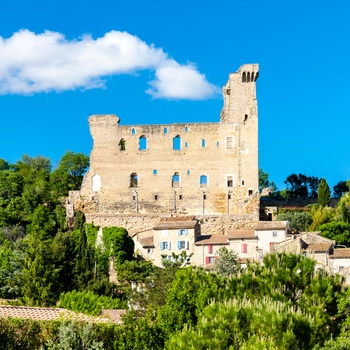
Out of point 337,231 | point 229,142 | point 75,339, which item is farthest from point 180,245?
point 75,339

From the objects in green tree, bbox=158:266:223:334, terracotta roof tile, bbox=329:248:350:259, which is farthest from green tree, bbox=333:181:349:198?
green tree, bbox=158:266:223:334

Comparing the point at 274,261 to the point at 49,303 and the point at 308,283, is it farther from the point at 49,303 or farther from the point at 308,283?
the point at 49,303

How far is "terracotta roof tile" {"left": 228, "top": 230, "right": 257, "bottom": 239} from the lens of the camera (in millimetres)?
53906

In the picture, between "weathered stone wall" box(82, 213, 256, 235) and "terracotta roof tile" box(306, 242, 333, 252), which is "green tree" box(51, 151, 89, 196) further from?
"terracotta roof tile" box(306, 242, 333, 252)

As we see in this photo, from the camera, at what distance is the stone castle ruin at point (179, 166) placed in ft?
205

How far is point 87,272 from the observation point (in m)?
49.0

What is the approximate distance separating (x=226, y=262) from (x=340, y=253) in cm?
751

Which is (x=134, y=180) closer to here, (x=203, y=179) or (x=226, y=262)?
(x=203, y=179)

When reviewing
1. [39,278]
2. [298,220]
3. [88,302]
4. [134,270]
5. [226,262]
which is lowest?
[88,302]

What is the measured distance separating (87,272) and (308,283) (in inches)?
811

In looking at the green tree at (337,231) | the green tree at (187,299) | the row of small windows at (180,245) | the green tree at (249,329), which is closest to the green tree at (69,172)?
the row of small windows at (180,245)

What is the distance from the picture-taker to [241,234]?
5481cm

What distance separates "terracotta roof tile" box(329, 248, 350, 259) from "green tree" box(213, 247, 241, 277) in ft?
19.6

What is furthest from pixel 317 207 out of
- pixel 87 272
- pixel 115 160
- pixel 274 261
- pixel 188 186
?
pixel 274 261
